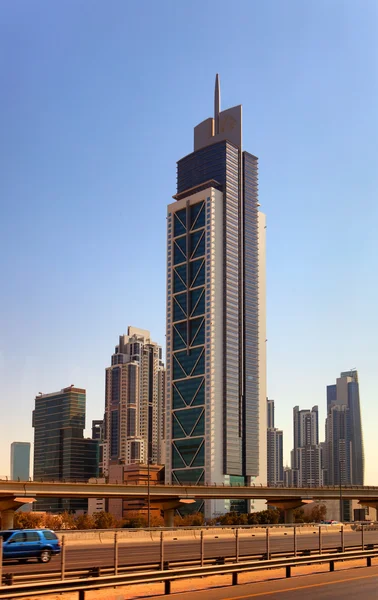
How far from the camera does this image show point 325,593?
26.6m

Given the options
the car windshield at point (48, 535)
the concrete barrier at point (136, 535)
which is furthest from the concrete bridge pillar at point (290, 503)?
the car windshield at point (48, 535)

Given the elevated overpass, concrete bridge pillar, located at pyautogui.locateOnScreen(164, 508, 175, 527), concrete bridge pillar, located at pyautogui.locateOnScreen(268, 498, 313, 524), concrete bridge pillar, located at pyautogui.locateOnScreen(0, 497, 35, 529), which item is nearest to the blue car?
the elevated overpass

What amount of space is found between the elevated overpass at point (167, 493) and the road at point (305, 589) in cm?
6350

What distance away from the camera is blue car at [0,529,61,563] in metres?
37.3

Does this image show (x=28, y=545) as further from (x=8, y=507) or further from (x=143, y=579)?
(x=8, y=507)

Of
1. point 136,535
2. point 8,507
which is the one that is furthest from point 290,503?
point 136,535

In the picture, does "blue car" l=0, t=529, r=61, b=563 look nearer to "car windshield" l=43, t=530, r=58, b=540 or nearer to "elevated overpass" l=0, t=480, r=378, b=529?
"car windshield" l=43, t=530, r=58, b=540

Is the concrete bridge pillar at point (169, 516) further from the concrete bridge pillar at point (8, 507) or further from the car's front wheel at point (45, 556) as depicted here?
the car's front wheel at point (45, 556)

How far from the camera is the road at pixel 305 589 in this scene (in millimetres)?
25484

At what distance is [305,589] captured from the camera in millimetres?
27906

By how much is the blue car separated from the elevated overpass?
5558 centimetres

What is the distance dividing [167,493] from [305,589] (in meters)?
103

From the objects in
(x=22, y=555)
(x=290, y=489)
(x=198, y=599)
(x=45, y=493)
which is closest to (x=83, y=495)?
(x=45, y=493)

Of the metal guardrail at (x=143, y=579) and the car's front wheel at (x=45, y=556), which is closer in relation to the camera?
the metal guardrail at (x=143, y=579)
